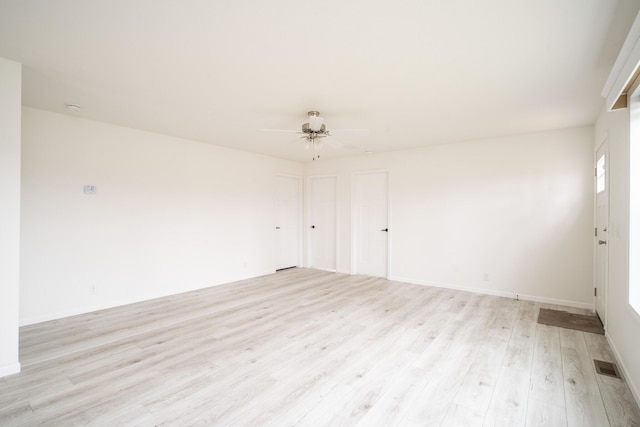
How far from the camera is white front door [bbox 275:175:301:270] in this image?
6.59 m

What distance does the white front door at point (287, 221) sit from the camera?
659 centimetres

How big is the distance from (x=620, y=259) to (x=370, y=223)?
12.8 ft

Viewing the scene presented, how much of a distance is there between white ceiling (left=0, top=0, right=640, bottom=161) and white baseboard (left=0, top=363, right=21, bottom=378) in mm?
2480

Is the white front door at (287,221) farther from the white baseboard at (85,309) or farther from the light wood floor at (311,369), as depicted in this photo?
the light wood floor at (311,369)

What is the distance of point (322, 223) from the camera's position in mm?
6828

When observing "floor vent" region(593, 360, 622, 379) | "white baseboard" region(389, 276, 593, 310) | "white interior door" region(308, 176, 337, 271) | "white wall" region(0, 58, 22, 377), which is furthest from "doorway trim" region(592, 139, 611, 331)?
"white wall" region(0, 58, 22, 377)

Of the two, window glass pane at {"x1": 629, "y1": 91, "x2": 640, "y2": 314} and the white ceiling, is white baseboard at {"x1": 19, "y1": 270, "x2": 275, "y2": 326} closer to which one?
the white ceiling

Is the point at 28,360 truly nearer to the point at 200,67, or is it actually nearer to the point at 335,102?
the point at 200,67

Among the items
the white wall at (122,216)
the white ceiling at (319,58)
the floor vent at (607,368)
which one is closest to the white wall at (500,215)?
the white ceiling at (319,58)

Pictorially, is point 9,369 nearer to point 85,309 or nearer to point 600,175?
point 85,309

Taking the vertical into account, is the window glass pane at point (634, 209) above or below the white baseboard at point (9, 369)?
above

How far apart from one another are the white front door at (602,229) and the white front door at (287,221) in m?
5.19

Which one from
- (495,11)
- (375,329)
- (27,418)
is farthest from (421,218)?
(27,418)

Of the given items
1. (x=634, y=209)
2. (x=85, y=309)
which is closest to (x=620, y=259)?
(x=634, y=209)
